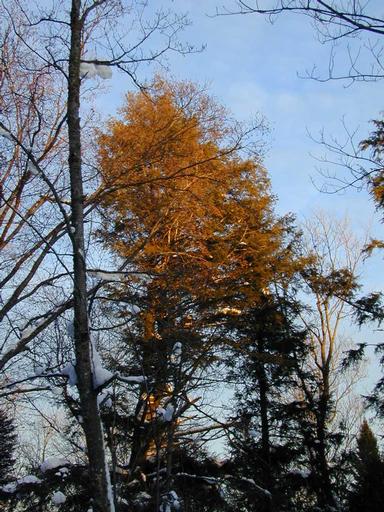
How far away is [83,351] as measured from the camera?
3.22 m

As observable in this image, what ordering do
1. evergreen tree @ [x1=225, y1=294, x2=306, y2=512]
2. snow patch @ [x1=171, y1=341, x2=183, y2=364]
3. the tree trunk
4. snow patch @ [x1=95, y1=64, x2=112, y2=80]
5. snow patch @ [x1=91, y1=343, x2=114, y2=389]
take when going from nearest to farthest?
the tree trunk, snow patch @ [x1=91, y1=343, x2=114, y2=389], snow patch @ [x1=95, y1=64, x2=112, y2=80], snow patch @ [x1=171, y1=341, x2=183, y2=364], evergreen tree @ [x1=225, y1=294, x2=306, y2=512]

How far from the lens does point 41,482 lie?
32.1ft

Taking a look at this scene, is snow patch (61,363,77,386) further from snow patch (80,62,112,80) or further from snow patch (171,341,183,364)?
snow patch (171,341,183,364)

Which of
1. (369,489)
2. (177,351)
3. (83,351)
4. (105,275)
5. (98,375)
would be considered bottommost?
(369,489)

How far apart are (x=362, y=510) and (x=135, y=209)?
25.9 feet

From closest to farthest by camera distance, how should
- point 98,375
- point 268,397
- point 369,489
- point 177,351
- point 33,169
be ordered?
point 98,375
point 33,169
point 177,351
point 369,489
point 268,397

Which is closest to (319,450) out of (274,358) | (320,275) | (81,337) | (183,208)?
(274,358)

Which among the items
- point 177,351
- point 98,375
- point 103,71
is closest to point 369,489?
point 177,351

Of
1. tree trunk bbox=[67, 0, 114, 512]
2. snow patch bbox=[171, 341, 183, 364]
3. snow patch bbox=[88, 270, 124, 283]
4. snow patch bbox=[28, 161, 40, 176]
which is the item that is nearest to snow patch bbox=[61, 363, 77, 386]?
tree trunk bbox=[67, 0, 114, 512]

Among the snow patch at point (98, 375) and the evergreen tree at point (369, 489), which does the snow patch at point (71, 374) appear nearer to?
the snow patch at point (98, 375)

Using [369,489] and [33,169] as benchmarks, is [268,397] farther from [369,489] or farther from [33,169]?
[33,169]

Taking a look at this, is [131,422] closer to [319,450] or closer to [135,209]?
[135,209]

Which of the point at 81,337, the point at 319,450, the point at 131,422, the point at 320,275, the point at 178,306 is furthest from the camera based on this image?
the point at 320,275

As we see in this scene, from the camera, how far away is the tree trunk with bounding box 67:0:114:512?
304 cm
